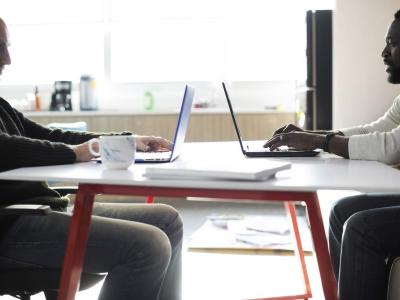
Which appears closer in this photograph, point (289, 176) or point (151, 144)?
point (289, 176)

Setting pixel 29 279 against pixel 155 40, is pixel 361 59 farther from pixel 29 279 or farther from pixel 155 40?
pixel 29 279

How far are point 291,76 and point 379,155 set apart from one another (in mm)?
2977

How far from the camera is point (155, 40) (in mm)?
4406

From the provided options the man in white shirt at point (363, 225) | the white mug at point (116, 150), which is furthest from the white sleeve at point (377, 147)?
the white mug at point (116, 150)

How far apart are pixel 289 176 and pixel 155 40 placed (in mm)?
3507

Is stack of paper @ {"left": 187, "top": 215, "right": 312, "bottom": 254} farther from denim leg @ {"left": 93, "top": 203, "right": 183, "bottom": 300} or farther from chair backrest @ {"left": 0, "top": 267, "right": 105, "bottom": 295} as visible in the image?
chair backrest @ {"left": 0, "top": 267, "right": 105, "bottom": 295}

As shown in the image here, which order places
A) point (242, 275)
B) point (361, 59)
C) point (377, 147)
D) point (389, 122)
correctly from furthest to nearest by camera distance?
point (361, 59), point (242, 275), point (389, 122), point (377, 147)

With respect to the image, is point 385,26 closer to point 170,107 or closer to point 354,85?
point 354,85

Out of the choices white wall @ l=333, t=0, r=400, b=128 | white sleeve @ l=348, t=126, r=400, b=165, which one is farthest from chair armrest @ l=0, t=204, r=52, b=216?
white wall @ l=333, t=0, r=400, b=128

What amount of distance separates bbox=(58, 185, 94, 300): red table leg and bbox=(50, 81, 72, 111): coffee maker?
317 cm

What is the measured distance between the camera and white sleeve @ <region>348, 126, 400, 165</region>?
1.37m

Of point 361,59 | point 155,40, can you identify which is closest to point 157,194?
point 361,59

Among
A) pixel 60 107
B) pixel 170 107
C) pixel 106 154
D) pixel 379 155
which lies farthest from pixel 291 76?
pixel 106 154

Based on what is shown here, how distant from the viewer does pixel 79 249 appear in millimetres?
1115
